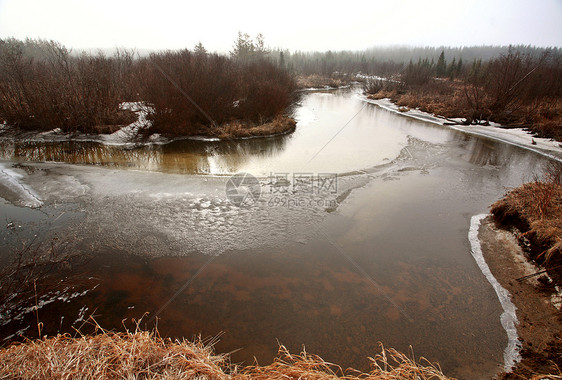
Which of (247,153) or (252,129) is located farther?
(252,129)

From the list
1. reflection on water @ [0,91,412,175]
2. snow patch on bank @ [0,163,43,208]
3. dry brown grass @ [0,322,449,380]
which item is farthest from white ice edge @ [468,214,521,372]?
snow patch on bank @ [0,163,43,208]

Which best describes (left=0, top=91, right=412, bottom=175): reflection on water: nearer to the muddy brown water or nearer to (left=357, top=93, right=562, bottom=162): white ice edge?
the muddy brown water

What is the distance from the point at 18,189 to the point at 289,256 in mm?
9049

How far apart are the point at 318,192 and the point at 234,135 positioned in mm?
9003

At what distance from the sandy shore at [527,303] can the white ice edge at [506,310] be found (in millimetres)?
66

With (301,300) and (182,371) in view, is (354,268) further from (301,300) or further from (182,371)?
(182,371)

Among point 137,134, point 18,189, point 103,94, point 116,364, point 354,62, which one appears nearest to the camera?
point 116,364

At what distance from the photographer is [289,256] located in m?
6.03

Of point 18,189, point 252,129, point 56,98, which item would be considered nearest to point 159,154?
point 18,189

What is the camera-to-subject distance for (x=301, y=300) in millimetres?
4891

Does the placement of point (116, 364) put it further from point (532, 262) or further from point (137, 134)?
point (137, 134)

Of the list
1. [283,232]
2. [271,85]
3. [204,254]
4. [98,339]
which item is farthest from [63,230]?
[271,85]

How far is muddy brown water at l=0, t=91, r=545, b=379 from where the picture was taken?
4273 mm

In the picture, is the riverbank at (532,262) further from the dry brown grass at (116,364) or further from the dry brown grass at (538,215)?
the dry brown grass at (116,364)
